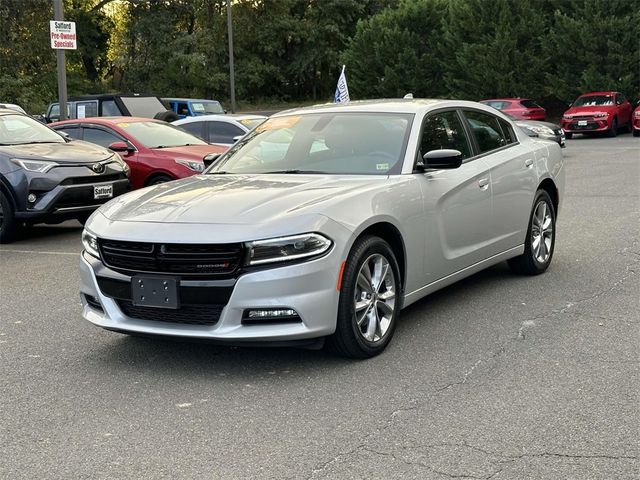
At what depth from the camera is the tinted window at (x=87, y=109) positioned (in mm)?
19453

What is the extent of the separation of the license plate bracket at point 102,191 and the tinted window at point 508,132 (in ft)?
16.8

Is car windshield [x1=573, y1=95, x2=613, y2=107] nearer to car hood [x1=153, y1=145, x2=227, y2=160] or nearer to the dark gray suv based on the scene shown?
car hood [x1=153, y1=145, x2=227, y2=160]

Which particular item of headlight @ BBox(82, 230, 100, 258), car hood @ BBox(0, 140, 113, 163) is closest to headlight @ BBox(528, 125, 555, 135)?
car hood @ BBox(0, 140, 113, 163)

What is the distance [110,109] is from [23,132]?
872cm

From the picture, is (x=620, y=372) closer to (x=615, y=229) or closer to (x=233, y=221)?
(x=233, y=221)

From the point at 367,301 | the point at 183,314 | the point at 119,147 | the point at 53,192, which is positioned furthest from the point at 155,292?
the point at 119,147

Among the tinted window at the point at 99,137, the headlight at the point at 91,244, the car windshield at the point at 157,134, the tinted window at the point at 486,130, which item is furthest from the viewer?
the tinted window at the point at 99,137

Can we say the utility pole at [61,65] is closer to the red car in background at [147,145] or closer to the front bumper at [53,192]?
the red car in background at [147,145]

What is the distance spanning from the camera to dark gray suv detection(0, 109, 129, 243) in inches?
379

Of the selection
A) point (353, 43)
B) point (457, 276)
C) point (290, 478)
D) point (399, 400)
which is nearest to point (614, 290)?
point (457, 276)

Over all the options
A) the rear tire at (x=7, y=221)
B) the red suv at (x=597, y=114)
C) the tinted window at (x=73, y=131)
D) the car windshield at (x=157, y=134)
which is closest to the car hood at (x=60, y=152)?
the rear tire at (x=7, y=221)

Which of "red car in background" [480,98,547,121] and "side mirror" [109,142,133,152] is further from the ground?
"side mirror" [109,142,133,152]

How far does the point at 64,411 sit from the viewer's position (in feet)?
13.8

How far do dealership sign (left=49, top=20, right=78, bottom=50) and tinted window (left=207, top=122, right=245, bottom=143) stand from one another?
2.80 m
